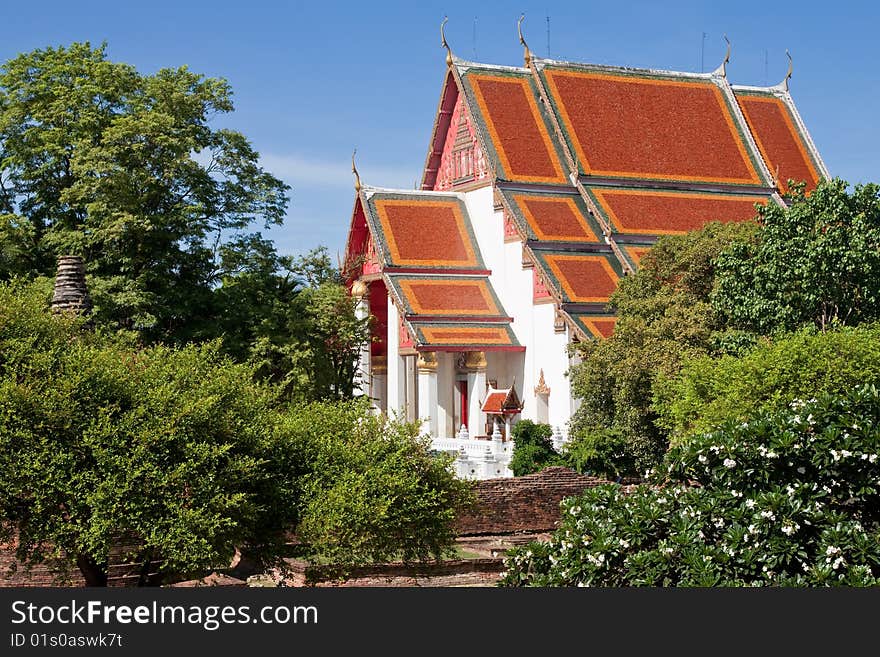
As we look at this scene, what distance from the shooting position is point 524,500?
26.0 meters

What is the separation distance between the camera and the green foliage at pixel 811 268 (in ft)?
80.2

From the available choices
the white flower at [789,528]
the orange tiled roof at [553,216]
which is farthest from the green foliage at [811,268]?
the white flower at [789,528]

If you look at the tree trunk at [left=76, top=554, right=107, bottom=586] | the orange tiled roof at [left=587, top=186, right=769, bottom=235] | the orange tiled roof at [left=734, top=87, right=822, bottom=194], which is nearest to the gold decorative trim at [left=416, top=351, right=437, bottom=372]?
the orange tiled roof at [left=587, top=186, right=769, bottom=235]

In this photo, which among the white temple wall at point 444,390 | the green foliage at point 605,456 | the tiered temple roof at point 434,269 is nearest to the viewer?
the green foliage at point 605,456

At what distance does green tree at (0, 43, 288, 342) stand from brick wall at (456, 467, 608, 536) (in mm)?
7515

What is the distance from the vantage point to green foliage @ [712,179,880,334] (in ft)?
80.2

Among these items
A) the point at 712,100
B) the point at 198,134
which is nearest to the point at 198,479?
the point at 198,134

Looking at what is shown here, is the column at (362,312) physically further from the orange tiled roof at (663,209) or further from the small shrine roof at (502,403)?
the orange tiled roof at (663,209)

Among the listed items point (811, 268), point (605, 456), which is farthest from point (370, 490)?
point (605, 456)

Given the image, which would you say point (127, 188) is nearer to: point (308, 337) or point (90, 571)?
point (308, 337)

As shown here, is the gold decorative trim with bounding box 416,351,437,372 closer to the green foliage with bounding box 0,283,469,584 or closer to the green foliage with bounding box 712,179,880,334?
the green foliage with bounding box 712,179,880,334

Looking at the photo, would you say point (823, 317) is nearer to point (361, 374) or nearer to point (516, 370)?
point (516, 370)

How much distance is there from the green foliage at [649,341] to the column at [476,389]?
565 cm

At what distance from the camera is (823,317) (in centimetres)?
2488
